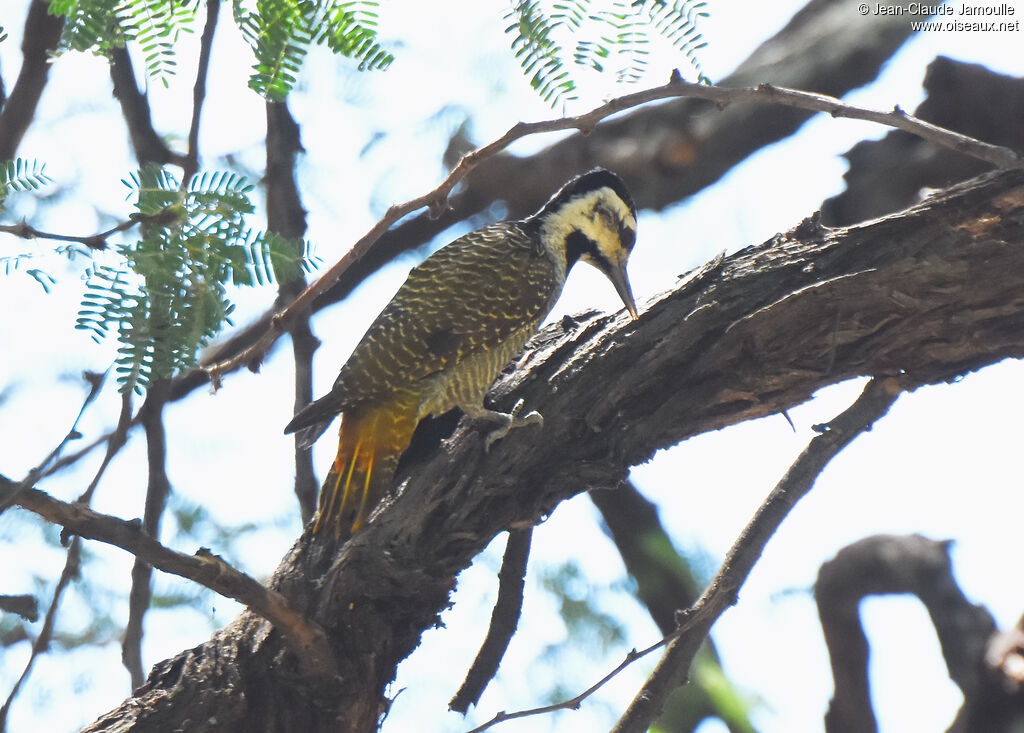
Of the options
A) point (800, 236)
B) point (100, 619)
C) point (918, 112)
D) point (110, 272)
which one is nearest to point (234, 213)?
point (110, 272)

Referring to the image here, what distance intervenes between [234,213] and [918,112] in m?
2.87

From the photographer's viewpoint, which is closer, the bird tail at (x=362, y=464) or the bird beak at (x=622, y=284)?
the bird tail at (x=362, y=464)

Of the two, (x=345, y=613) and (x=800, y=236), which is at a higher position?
(x=800, y=236)

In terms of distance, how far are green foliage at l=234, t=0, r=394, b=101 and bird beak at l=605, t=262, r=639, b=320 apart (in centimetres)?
121

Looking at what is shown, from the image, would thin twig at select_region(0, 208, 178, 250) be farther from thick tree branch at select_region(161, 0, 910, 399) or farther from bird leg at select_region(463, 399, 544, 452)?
thick tree branch at select_region(161, 0, 910, 399)

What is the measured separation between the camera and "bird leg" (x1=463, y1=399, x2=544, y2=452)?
3018 mm

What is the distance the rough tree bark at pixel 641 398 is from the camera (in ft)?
8.98

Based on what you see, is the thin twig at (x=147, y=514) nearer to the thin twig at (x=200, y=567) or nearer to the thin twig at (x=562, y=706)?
the thin twig at (x=200, y=567)

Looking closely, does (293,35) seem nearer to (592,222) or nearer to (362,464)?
(362,464)

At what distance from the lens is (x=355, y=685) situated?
9.00ft

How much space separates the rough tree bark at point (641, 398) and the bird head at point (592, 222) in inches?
44.4

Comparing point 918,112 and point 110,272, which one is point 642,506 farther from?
point 110,272

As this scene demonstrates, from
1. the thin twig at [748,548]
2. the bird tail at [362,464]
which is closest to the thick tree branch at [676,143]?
the bird tail at [362,464]

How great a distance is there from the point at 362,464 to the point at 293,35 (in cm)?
125
